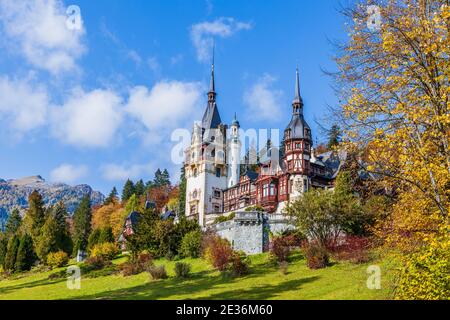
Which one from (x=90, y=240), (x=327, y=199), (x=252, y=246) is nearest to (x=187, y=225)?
(x=252, y=246)

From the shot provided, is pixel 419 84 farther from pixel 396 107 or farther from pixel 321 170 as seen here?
pixel 321 170

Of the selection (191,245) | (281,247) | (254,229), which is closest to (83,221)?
(191,245)

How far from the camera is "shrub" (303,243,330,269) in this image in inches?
1227

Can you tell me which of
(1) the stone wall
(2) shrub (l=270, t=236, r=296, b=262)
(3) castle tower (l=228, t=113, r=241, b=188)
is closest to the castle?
(3) castle tower (l=228, t=113, r=241, b=188)

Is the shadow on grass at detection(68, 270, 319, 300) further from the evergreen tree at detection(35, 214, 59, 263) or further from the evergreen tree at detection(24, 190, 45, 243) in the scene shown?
the evergreen tree at detection(24, 190, 45, 243)

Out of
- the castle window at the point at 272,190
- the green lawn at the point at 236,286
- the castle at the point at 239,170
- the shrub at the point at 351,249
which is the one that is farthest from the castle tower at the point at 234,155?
the shrub at the point at 351,249

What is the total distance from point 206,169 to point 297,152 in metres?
16.8

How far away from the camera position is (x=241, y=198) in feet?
198

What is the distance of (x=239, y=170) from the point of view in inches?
2657

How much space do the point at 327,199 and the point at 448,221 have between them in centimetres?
2414

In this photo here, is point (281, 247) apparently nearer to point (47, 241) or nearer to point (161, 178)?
point (47, 241)

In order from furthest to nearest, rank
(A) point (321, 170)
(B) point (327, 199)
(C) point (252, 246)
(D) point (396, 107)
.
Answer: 1. (A) point (321, 170)
2. (C) point (252, 246)
3. (B) point (327, 199)
4. (D) point (396, 107)
